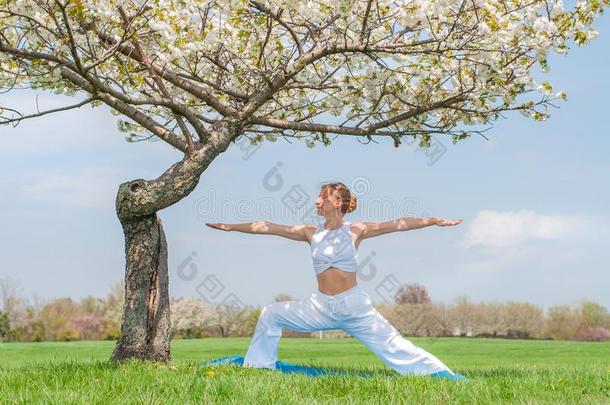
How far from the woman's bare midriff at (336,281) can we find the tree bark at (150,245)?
2234 millimetres

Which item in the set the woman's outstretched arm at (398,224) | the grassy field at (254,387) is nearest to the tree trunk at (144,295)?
the grassy field at (254,387)

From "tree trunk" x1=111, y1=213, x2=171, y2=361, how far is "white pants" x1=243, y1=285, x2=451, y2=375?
1.84 meters

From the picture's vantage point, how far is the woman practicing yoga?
9.06 m

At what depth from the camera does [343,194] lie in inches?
381

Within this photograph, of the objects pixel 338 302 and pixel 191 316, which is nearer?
pixel 338 302

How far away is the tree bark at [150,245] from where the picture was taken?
961 centimetres

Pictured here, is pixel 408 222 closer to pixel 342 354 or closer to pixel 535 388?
pixel 535 388

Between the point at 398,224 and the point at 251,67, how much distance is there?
10.1 ft

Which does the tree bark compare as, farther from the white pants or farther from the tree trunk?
the white pants

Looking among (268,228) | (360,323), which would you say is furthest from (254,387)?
(268,228)

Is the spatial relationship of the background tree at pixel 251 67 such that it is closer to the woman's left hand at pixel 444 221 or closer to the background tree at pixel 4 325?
the woman's left hand at pixel 444 221

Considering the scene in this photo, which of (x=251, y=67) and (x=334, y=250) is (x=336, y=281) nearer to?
(x=334, y=250)

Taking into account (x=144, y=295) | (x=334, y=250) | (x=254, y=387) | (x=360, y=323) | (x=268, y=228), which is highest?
(x=268, y=228)

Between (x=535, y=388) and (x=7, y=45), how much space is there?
25.0 feet
